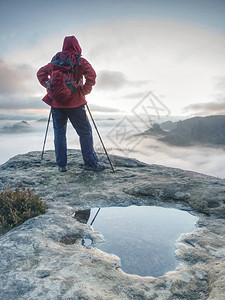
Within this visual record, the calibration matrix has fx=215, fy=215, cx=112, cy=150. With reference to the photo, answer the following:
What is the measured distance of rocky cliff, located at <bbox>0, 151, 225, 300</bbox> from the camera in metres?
2.26

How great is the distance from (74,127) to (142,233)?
4325 mm

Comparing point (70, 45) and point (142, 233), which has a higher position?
point (70, 45)

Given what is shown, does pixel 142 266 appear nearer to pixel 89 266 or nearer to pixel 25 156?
pixel 89 266

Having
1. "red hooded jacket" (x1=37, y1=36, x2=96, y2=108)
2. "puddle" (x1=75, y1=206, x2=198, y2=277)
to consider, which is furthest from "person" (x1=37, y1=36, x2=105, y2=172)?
"puddle" (x1=75, y1=206, x2=198, y2=277)

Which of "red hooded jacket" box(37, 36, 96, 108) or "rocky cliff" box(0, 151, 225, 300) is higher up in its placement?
"red hooded jacket" box(37, 36, 96, 108)

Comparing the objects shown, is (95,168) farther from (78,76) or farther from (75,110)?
(78,76)

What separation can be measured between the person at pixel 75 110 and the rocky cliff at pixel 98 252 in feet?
3.76

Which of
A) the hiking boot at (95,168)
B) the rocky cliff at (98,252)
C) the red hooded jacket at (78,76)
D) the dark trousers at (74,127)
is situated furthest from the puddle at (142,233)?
the red hooded jacket at (78,76)

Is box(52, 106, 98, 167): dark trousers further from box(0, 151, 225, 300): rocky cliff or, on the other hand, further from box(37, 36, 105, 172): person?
box(0, 151, 225, 300): rocky cliff

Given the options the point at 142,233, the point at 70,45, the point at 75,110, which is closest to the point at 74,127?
the point at 75,110

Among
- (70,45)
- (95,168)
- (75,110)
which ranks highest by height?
(70,45)

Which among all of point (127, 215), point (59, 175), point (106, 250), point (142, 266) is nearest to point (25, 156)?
point (59, 175)

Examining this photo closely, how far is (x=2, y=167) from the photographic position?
815 centimetres

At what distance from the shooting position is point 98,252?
10.4 feet
